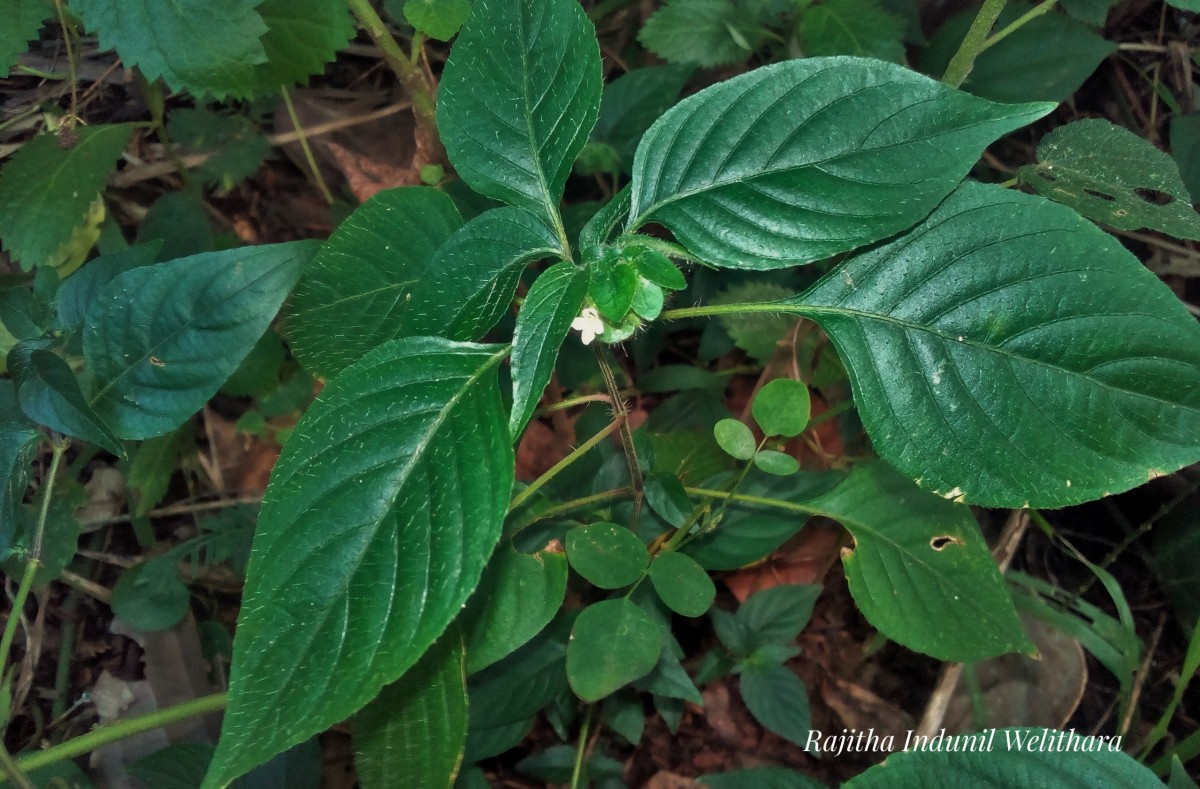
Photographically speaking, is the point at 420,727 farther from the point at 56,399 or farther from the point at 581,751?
the point at 56,399

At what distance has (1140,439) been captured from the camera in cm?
84

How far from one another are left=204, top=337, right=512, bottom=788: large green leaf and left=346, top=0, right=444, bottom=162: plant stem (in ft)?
1.99

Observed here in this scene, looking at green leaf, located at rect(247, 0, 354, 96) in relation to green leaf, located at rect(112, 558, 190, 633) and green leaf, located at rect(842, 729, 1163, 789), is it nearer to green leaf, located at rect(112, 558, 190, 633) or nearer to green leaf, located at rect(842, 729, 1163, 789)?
green leaf, located at rect(112, 558, 190, 633)

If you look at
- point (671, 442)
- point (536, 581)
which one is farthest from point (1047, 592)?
point (536, 581)

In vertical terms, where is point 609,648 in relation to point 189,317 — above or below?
below

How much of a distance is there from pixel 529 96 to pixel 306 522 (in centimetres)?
55

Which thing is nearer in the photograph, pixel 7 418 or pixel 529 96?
pixel 529 96

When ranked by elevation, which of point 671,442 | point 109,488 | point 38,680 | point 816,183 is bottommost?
point 38,680

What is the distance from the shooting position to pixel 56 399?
3.28 ft

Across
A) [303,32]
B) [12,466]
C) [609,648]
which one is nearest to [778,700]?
[609,648]

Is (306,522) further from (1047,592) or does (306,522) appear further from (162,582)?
(1047,592)

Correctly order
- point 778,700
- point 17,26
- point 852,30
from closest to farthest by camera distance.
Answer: point 17,26 < point 778,700 < point 852,30

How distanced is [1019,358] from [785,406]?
34 cm

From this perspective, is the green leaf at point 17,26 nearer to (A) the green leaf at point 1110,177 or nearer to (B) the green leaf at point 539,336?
(B) the green leaf at point 539,336
